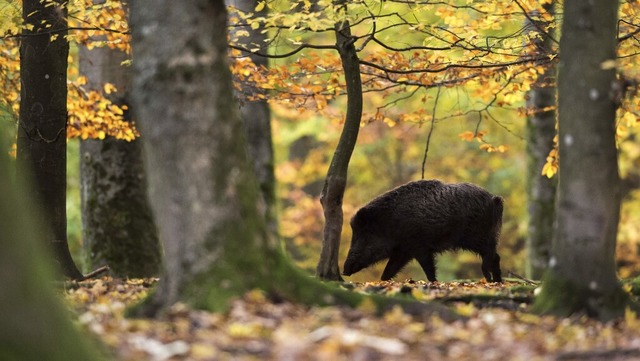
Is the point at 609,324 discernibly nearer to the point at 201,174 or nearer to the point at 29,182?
the point at 201,174

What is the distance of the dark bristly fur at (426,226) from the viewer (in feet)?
40.8

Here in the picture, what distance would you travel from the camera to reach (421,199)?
12.5 meters

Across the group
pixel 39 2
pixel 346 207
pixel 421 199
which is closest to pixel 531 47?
pixel 421 199

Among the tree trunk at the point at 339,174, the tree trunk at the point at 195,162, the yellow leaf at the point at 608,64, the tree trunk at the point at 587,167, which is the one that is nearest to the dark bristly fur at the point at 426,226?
the tree trunk at the point at 339,174

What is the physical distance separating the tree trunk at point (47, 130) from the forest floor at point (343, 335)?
9.83 feet

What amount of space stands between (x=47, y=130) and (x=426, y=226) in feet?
17.2

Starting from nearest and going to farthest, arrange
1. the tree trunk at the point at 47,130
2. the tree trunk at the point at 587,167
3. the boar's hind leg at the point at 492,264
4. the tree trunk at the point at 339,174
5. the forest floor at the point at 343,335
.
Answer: the forest floor at the point at 343,335 → the tree trunk at the point at 587,167 → the tree trunk at the point at 339,174 → the tree trunk at the point at 47,130 → the boar's hind leg at the point at 492,264

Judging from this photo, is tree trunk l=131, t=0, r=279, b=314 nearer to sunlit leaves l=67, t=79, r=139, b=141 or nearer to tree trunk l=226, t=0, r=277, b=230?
sunlit leaves l=67, t=79, r=139, b=141

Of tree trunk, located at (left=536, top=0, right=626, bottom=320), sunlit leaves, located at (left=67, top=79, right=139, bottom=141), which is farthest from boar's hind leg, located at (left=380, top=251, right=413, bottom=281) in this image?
tree trunk, located at (left=536, top=0, right=626, bottom=320)

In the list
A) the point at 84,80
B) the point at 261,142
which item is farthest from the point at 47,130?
the point at 261,142

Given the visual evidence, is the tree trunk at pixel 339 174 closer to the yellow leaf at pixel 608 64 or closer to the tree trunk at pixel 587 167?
the tree trunk at pixel 587 167

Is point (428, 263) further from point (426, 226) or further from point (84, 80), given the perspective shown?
point (84, 80)

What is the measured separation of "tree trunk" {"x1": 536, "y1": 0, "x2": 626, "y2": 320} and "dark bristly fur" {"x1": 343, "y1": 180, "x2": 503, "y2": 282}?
17.6 ft

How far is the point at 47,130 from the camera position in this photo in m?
9.95
